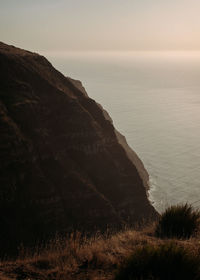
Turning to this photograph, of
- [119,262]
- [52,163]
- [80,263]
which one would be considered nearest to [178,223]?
[119,262]

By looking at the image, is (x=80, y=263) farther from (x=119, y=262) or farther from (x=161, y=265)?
(x=161, y=265)

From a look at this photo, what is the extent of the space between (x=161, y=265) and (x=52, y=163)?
36738 mm

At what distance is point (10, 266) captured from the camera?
25.4 feet

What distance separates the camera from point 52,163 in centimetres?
4203

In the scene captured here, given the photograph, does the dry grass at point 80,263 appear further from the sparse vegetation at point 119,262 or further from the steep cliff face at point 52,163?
the steep cliff face at point 52,163

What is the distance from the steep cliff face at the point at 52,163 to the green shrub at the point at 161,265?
2821 centimetres

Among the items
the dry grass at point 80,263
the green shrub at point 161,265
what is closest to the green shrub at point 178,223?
the dry grass at point 80,263

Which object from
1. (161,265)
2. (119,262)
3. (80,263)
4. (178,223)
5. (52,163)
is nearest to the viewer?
(161,265)

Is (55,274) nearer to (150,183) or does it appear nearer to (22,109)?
(22,109)

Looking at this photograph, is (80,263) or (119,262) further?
(80,263)

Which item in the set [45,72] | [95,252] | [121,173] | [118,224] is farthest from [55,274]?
[45,72]

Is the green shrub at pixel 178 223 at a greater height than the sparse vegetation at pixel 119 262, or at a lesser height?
greater

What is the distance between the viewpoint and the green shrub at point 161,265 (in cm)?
595

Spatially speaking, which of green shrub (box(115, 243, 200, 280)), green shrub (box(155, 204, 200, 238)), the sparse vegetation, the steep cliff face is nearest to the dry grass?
the sparse vegetation
